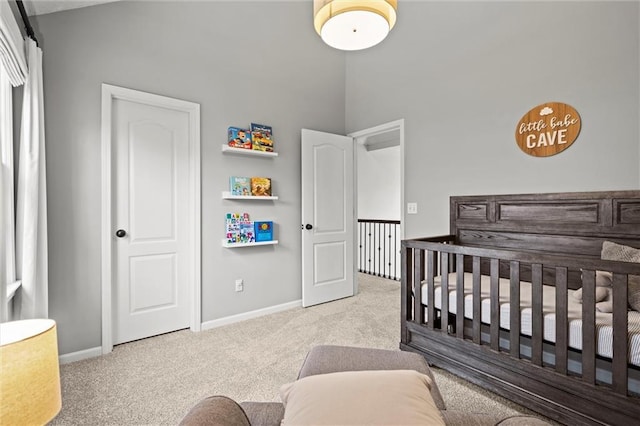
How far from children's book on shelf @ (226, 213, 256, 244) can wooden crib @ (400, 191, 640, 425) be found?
1.53 meters

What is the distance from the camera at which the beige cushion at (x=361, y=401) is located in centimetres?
71

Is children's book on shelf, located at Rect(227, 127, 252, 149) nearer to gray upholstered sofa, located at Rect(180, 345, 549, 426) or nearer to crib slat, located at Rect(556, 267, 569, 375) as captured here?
gray upholstered sofa, located at Rect(180, 345, 549, 426)

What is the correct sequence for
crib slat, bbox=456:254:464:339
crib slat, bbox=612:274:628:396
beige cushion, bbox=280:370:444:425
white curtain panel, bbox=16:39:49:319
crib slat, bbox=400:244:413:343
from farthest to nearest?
crib slat, bbox=400:244:413:343, crib slat, bbox=456:254:464:339, white curtain panel, bbox=16:39:49:319, crib slat, bbox=612:274:628:396, beige cushion, bbox=280:370:444:425

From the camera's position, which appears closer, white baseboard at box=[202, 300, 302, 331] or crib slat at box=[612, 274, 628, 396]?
crib slat at box=[612, 274, 628, 396]

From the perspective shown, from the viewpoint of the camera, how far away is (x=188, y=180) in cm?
281

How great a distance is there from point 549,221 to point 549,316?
3.18 feet

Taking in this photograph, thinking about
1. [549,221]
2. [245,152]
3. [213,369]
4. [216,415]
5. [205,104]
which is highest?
[205,104]

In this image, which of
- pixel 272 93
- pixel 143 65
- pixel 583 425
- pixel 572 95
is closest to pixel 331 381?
pixel 583 425

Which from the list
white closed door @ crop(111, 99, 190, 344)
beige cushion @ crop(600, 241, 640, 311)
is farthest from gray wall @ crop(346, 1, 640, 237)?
white closed door @ crop(111, 99, 190, 344)

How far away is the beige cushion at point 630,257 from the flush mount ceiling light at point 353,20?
5.67 feet

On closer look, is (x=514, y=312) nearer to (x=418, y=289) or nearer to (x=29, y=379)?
(x=418, y=289)

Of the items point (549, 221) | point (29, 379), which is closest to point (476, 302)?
point (549, 221)

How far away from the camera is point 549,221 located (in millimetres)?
2346

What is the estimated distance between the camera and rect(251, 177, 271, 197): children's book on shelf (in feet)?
10.3
